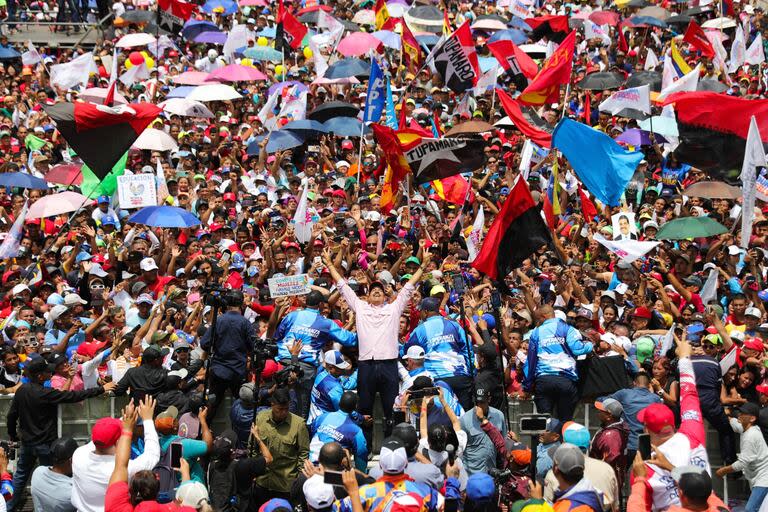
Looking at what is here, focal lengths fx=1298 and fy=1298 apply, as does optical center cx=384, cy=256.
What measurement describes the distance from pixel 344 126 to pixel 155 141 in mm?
3159

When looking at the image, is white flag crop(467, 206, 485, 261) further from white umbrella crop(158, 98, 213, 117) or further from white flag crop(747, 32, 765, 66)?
white flag crop(747, 32, 765, 66)

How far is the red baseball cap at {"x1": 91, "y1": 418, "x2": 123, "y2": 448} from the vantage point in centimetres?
918

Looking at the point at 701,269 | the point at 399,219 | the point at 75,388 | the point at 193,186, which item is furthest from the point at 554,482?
the point at 193,186

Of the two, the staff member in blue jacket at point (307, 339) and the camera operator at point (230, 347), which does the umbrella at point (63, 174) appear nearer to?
the camera operator at point (230, 347)

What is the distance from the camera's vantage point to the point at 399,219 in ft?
56.9

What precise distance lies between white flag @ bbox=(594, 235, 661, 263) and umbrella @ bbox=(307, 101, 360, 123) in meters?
7.83

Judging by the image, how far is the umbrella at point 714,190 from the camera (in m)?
17.0

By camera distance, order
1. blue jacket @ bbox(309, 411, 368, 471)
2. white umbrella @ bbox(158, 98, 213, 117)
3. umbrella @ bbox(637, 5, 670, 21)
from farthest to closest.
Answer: umbrella @ bbox(637, 5, 670, 21)
white umbrella @ bbox(158, 98, 213, 117)
blue jacket @ bbox(309, 411, 368, 471)

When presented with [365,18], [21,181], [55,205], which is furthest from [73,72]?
[55,205]

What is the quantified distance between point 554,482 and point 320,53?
1649 centimetres

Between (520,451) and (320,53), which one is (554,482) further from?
(320,53)

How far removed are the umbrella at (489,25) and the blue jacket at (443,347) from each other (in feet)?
51.1

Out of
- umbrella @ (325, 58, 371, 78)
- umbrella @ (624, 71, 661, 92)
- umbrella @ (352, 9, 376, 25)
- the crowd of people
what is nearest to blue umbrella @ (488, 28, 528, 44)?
the crowd of people

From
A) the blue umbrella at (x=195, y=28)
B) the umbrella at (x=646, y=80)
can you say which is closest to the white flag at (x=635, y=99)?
the umbrella at (x=646, y=80)
